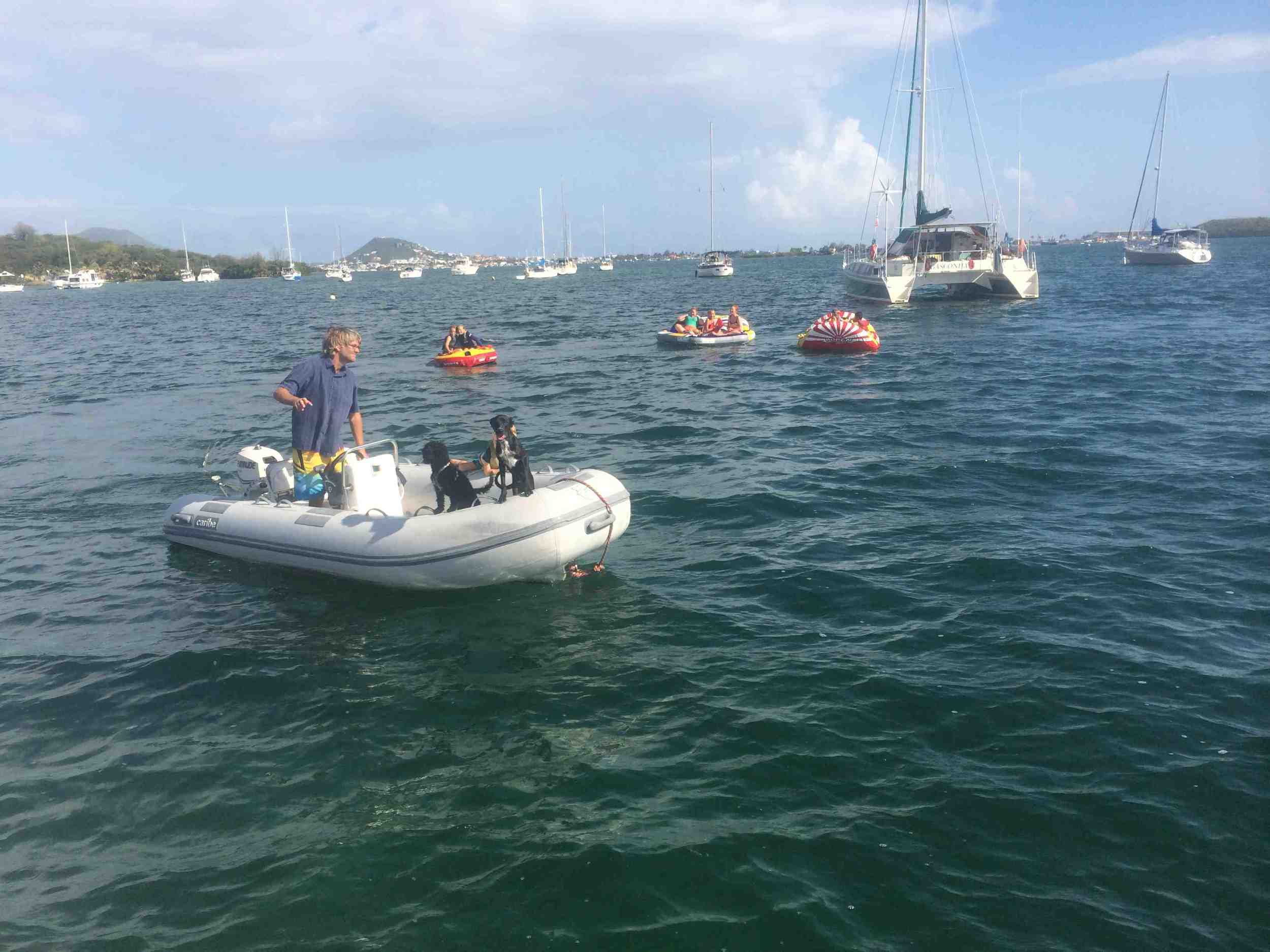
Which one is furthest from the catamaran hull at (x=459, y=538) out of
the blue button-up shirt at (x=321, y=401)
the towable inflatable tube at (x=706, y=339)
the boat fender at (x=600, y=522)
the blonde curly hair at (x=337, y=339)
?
the towable inflatable tube at (x=706, y=339)

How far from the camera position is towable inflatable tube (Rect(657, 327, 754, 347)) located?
29.0m

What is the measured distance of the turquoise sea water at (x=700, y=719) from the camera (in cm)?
464

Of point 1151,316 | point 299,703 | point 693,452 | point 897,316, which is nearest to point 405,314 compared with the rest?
point 897,316

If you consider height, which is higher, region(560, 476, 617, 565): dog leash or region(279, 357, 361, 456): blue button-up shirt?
region(279, 357, 361, 456): blue button-up shirt

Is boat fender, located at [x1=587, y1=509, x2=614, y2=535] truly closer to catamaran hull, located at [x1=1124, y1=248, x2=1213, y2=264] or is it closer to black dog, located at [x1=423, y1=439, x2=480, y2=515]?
black dog, located at [x1=423, y1=439, x2=480, y2=515]

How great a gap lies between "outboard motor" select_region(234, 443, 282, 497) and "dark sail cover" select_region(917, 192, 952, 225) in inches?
1507

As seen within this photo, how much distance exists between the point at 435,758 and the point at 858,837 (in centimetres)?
273

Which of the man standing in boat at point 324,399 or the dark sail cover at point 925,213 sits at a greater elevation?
the dark sail cover at point 925,213

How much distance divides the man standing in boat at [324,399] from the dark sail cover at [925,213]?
38.8 meters

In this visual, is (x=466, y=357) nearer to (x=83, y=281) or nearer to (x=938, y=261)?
(x=938, y=261)

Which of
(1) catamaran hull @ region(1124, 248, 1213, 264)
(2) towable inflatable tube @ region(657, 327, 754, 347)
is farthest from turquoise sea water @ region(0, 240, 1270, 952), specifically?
(1) catamaran hull @ region(1124, 248, 1213, 264)

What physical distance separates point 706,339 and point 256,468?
20.1m

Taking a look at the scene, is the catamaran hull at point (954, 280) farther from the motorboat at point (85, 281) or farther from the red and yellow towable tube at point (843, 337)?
the motorboat at point (85, 281)

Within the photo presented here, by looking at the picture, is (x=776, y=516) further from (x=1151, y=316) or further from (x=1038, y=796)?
(x=1151, y=316)
